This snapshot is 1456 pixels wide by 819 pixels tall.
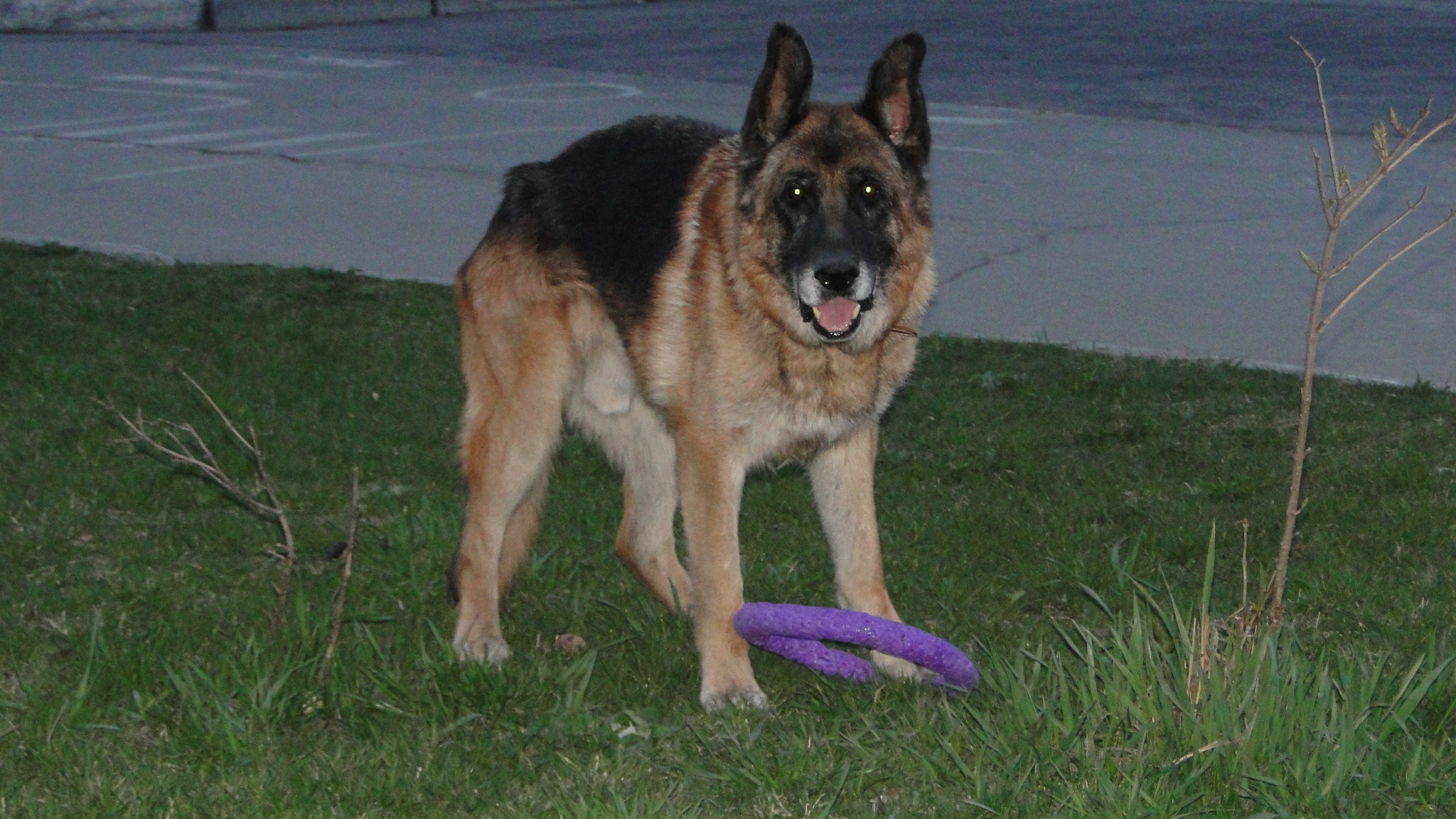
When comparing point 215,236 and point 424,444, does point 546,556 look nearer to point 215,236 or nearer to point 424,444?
point 424,444

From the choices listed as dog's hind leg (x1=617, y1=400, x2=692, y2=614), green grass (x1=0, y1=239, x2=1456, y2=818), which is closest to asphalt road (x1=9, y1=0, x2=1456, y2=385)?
green grass (x1=0, y1=239, x2=1456, y2=818)

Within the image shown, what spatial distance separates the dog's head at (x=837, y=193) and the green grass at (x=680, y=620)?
3.17 ft

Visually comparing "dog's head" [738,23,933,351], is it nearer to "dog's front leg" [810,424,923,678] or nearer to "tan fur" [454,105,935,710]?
"tan fur" [454,105,935,710]

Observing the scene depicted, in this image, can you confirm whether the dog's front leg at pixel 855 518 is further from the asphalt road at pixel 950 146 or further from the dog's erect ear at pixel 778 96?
the asphalt road at pixel 950 146

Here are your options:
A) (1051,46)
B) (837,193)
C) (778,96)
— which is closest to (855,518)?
(837,193)

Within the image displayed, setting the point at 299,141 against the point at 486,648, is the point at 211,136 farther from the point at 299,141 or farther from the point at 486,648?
the point at 486,648

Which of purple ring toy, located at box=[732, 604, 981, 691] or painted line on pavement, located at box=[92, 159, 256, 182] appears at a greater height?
purple ring toy, located at box=[732, 604, 981, 691]

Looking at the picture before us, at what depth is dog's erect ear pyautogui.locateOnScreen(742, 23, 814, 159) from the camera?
405 cm

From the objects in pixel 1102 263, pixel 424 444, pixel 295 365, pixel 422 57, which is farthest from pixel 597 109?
pixel 424 444

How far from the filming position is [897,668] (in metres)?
4.25

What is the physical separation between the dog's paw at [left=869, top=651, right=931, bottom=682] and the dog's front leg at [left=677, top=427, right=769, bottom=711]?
0.34 metres

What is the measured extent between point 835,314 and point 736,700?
3.29 feet

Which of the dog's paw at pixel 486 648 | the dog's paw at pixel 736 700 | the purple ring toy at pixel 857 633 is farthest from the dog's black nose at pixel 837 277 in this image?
the dog's paw at pixel 486 648

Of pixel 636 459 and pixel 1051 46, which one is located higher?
Answer: pixel 1051 46
